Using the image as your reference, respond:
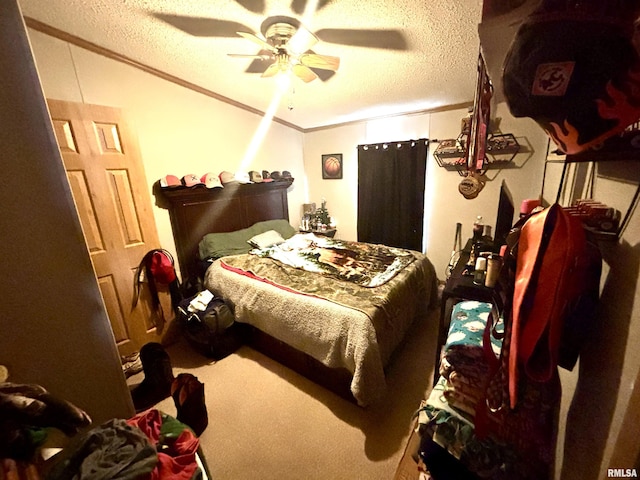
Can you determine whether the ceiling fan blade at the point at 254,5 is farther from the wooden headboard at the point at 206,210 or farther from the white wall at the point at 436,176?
the white wall at the point at 436,176

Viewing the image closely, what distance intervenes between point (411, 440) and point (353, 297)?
2.94 ft

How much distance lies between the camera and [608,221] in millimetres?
715

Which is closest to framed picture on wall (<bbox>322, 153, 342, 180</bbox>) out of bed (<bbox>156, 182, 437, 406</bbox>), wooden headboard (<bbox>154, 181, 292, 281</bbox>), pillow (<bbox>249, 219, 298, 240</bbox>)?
wooden headboard (<bbox>154, 181, 292, 281</bbox>)

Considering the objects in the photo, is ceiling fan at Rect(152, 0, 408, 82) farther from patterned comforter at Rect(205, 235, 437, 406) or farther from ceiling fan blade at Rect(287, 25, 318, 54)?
patterned comforter at Rect(205, 235, 437, 406)

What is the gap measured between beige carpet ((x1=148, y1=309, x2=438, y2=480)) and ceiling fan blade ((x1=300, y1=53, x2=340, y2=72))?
237 centimetres

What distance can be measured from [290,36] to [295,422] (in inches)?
103

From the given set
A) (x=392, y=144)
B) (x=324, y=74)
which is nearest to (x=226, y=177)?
(x=324, y=74)

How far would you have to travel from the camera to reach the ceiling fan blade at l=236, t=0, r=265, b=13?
4.82 feet

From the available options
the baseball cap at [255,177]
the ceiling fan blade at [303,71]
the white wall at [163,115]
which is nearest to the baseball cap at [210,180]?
the white wall at [163,115]

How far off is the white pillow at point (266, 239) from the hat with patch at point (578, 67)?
9.12ft

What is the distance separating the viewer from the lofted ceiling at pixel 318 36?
1507mm

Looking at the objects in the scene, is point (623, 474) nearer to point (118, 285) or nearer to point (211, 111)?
point (118, 285)

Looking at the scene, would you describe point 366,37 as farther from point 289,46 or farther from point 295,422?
point 295,422

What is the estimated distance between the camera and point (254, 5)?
4.92 feet
